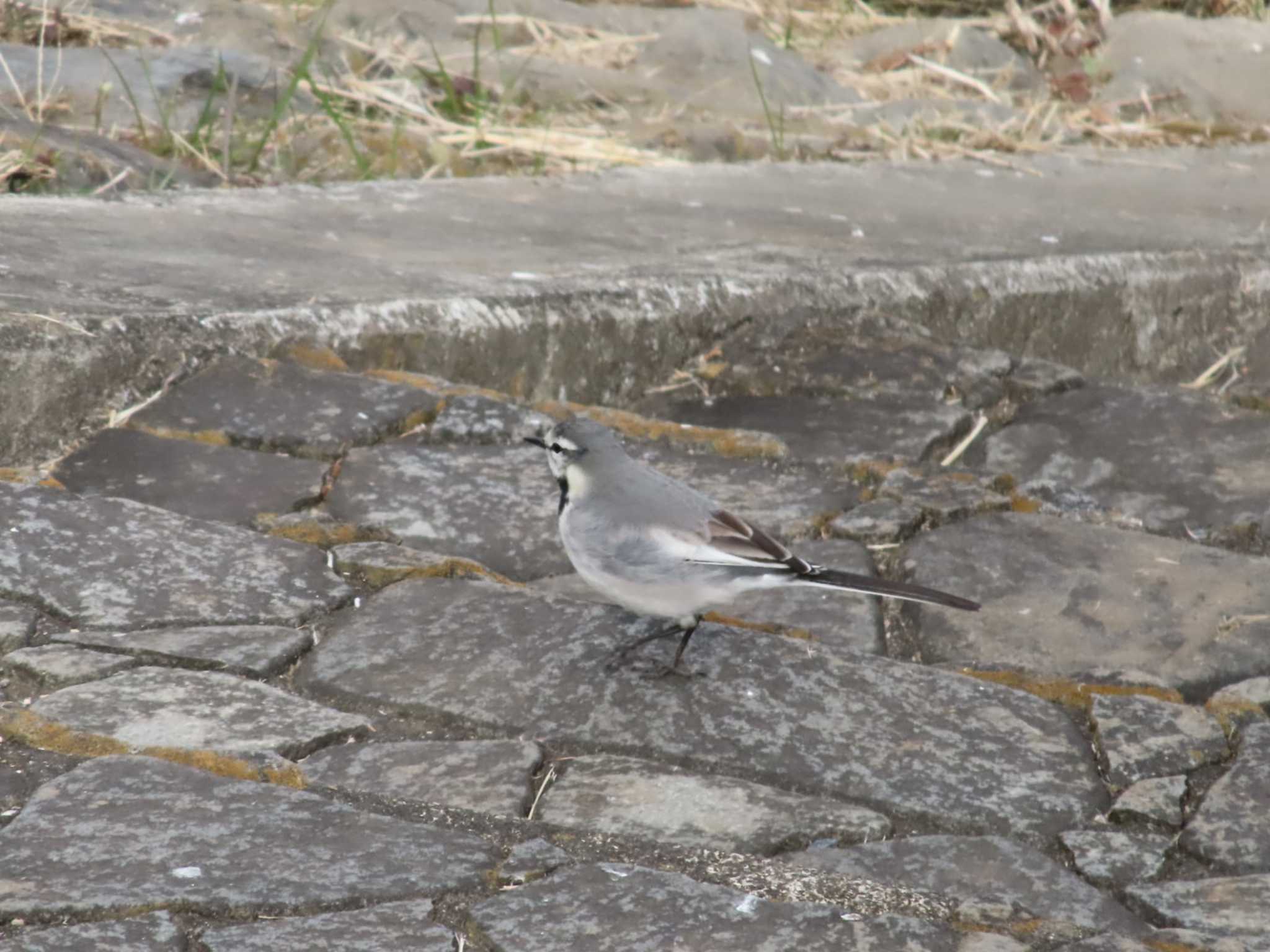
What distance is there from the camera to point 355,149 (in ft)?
15.6

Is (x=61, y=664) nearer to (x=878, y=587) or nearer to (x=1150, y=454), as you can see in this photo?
(x=878, y=587)

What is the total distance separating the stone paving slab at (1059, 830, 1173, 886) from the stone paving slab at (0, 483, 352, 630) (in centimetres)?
115

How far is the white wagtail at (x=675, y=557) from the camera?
2.36 meters

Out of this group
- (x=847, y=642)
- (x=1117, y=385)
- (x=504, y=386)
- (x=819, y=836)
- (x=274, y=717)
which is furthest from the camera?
(x=1117, y=385)

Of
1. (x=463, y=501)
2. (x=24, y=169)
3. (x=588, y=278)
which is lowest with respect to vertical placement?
(x=463, y=501)

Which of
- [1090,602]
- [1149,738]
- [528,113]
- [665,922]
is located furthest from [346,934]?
[528,113]

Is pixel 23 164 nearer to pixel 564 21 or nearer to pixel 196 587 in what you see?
pixel 196 587

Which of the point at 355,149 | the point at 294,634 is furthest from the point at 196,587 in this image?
the point at 355,149

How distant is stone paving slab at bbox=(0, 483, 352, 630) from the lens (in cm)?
236

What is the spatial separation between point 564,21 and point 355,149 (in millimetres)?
2336

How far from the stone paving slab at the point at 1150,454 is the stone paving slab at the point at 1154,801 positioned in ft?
3.18

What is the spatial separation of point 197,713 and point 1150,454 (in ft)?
6.65

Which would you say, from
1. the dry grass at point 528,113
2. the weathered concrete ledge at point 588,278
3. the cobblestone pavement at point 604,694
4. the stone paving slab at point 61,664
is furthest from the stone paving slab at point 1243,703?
the dry grass at point 528,113

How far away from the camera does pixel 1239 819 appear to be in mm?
2062
